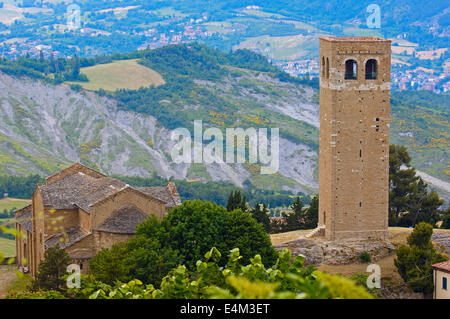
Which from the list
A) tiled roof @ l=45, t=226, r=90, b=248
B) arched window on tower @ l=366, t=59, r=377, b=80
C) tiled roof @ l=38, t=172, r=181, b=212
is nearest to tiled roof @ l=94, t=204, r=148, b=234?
tiled roof @ l=38, t=172, r=181, b=212

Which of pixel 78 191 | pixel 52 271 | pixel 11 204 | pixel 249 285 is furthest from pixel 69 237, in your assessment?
pixel 11 204

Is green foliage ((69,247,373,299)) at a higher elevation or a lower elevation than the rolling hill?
higher

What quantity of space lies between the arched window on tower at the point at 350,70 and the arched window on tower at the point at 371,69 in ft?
2.40

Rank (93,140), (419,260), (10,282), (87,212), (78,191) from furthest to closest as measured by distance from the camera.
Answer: (93,140), (10,282), (78,191), (87,212), (419,260)

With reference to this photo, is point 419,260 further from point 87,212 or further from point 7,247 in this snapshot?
point 7,247

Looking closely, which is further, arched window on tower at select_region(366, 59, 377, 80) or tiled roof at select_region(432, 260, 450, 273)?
arched window on tower at select_region(366, 59, 377, 80)

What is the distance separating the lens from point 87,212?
50281mm

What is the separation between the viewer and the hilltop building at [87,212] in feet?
163

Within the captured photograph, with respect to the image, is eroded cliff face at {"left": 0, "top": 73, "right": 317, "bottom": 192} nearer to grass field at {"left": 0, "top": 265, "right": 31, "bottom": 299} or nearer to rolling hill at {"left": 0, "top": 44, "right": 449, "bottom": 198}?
rolling hill at {"left": 0, "top": 44, "right": 449, "bottom": 198}

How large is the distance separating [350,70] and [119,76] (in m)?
144

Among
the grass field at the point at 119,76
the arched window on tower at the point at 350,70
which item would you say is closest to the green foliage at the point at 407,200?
the arched window on tower at the point at 350,70

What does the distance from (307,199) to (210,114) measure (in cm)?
5223

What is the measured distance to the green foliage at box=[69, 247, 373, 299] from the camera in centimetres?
1756
